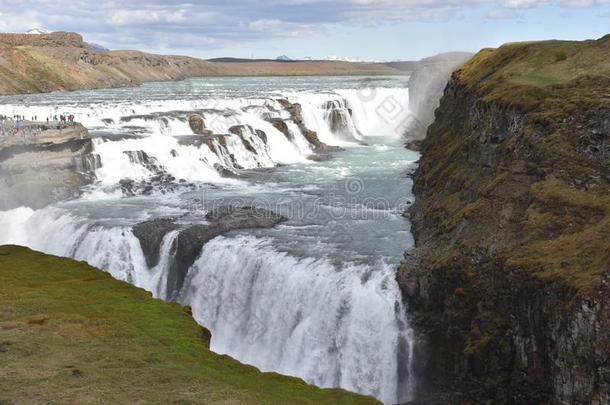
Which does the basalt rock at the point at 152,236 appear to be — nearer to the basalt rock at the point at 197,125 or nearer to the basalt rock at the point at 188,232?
the basalt rock at the point at 188,232

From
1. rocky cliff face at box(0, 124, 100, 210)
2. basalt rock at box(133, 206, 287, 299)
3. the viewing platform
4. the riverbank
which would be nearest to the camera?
basalt rock at box(133, 206, 287, 299)

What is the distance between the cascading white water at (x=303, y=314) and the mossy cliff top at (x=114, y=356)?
6.76 meters

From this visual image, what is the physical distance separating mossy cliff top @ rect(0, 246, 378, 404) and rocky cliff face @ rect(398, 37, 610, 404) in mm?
6214

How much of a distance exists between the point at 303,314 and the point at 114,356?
11.1m

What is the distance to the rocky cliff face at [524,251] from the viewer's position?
19.5 meters

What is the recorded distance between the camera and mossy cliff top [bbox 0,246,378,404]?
1533 cm

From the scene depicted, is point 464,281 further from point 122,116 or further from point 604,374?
point 122,116

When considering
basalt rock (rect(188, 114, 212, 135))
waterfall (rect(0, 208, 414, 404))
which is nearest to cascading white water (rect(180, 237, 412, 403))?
waterfall (rect(0, 208, 414, 404))

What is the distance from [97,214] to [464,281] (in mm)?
22218

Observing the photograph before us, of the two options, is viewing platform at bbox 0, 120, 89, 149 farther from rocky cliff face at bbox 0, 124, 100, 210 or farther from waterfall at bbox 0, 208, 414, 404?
waterfall at bbox 0, 208, 414, 404

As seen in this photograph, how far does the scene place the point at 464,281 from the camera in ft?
79.9

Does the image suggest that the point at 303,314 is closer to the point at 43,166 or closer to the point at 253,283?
the point at 253,283

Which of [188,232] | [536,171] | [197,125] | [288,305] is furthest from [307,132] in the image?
[536,171]

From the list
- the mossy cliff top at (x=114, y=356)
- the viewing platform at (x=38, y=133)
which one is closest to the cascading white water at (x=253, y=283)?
the viewing platform at (x=38, y=133)
